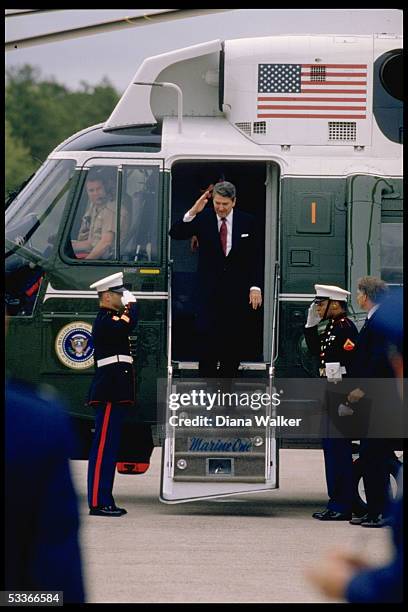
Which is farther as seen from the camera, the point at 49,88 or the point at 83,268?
the point at 49,88

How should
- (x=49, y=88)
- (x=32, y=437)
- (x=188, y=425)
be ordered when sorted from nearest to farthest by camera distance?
(x=32, y=437) → (x=188, y=425) → (x=49, y=88)

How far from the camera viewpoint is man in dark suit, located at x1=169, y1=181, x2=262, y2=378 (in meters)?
10.9

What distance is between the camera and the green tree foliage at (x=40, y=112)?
9012 centimetres

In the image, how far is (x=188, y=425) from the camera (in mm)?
10742

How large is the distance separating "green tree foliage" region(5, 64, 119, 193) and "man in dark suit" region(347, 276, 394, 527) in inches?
2901

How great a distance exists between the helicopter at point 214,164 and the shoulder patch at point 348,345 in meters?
0.66

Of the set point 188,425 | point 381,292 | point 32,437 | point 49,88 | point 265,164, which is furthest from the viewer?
point 49,88

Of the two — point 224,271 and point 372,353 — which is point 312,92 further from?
point 372,353

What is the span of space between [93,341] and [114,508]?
129cm

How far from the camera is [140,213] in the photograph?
36.6 feet

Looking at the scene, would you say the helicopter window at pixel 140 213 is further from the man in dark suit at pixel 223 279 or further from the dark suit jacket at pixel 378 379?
the dark suit jacket at pixel 378 379

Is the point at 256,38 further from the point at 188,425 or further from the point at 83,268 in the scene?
the point at 188,425

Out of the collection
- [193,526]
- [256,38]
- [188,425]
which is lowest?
[193,526]

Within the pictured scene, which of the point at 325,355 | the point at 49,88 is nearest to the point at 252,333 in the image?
the point at 325,355
